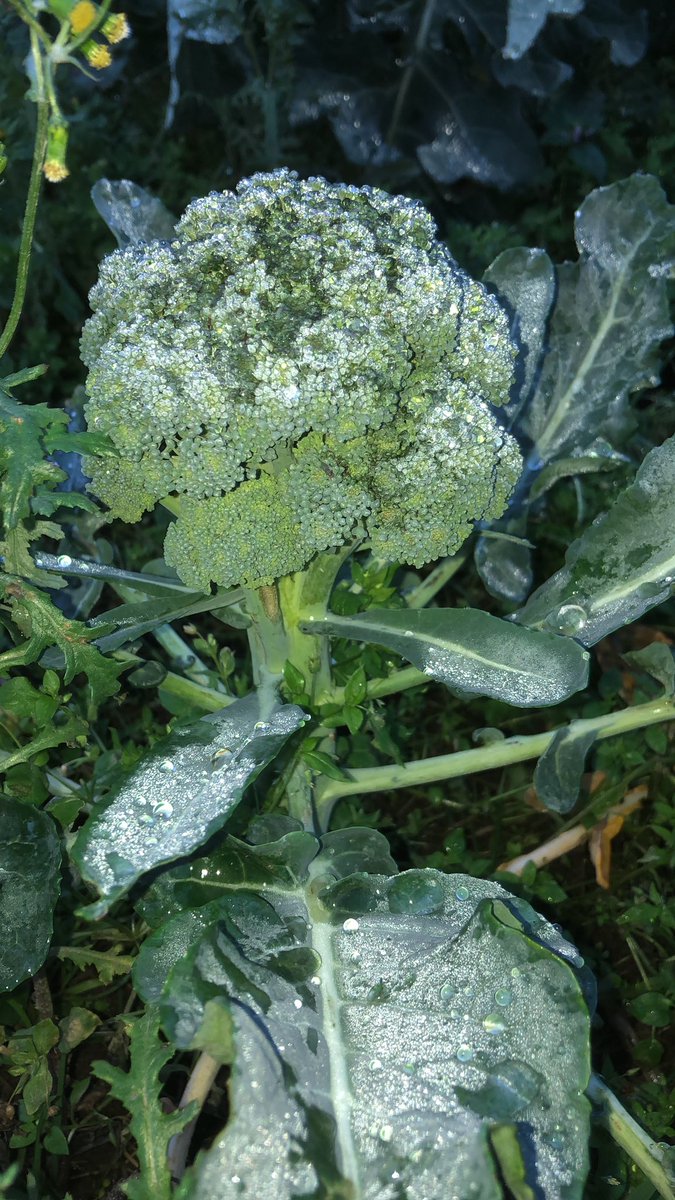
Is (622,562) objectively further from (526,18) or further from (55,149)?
(526,18)

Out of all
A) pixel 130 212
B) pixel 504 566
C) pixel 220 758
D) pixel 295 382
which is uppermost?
pixel 130 212

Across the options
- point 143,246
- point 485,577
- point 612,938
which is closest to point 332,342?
point 143,246

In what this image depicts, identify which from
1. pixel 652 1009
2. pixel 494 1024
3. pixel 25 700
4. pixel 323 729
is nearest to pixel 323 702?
pixel 323 729

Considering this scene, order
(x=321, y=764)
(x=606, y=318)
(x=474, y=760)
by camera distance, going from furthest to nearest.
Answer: (x=606, y=318)
(x=474, y=760)
(x=321, y=764)

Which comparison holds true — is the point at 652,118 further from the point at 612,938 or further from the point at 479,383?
the point at 612,938

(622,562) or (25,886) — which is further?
(622,562)

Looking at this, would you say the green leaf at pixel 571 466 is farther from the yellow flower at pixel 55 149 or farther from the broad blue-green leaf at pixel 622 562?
the yellow flower at pixel 55 149

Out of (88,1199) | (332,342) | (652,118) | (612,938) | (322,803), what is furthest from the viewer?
(652,118)
